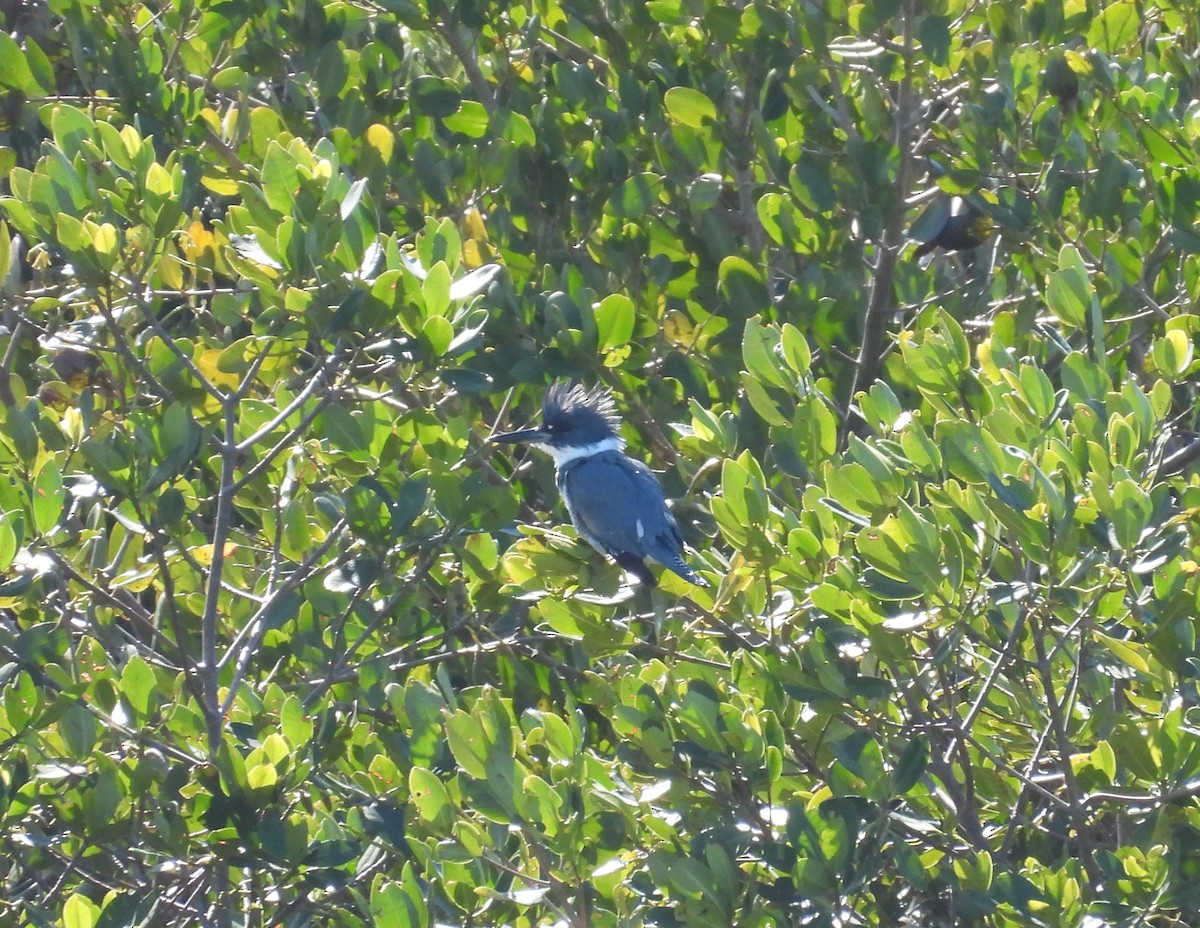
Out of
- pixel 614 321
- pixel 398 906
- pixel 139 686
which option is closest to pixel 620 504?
pixel 614 321

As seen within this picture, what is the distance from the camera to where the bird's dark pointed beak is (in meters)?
3.84

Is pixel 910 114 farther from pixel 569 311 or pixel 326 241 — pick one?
pixel 326 241

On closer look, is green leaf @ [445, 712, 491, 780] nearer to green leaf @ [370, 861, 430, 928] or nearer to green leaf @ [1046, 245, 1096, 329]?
green leaf @ [370, 861, 430, 928]

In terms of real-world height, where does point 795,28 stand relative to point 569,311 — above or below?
above

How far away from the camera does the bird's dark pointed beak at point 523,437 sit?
3836 millimetres

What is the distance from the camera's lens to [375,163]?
→ 3969mm

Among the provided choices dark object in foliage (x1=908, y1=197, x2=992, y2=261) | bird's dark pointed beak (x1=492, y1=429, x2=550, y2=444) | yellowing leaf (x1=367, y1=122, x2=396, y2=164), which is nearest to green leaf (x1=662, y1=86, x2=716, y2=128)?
dark object in foliage (x1=908, y1=197, x2=992, y2=261)

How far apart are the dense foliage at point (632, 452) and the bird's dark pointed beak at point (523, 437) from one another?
0.13 metres

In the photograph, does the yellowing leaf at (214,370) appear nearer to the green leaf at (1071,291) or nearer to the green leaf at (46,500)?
the green leaf at (46,500)

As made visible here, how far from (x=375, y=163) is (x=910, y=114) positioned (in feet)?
4.89

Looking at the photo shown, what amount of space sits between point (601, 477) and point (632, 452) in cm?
15

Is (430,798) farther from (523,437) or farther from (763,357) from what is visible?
(523,437)

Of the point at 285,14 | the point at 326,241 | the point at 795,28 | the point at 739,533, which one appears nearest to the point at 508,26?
the point at 285,14

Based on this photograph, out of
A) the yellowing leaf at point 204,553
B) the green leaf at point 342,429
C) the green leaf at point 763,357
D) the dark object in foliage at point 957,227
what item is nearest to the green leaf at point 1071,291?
the green leaf at point 763,357
